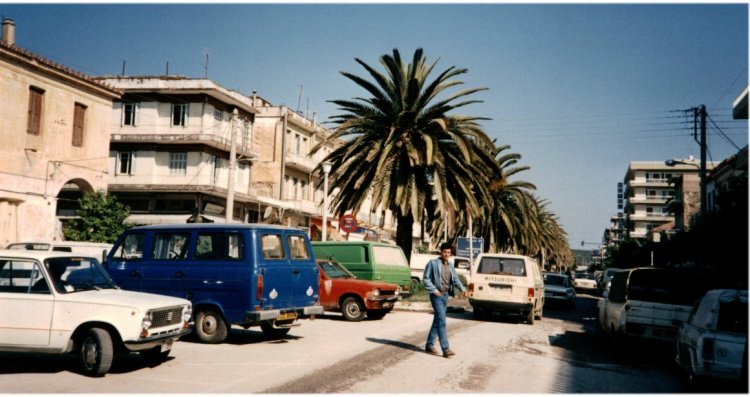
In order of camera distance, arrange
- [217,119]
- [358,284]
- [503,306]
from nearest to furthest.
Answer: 1. [358,284]
2. [503,306]
3. [217,119]

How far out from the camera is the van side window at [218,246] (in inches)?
440

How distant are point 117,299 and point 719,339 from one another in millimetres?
7734

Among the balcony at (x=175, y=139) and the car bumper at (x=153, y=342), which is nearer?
the car bumper at (x=153, y=342)

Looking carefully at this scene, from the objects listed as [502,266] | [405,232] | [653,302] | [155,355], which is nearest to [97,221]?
[405,232]

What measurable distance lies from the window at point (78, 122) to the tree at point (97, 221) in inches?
96.0

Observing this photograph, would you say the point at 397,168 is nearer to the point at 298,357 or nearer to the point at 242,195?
the point at 298,357

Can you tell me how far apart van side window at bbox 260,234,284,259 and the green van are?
8.34 m

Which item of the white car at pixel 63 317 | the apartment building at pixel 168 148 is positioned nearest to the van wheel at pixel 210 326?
the white car at pixel 63 317

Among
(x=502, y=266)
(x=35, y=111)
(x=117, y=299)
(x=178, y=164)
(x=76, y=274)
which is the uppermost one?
(x=35, y=111)

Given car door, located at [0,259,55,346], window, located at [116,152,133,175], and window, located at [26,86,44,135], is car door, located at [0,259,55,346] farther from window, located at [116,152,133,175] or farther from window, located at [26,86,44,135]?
window, located at [116,152,133,175]

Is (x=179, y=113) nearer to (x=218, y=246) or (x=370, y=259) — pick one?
(x=370, y=259)

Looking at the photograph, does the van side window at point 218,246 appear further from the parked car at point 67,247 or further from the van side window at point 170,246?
the parked car at point 67,247

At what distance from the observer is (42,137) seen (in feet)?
86.6

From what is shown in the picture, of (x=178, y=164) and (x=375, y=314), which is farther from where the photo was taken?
(x=178, y=164)
